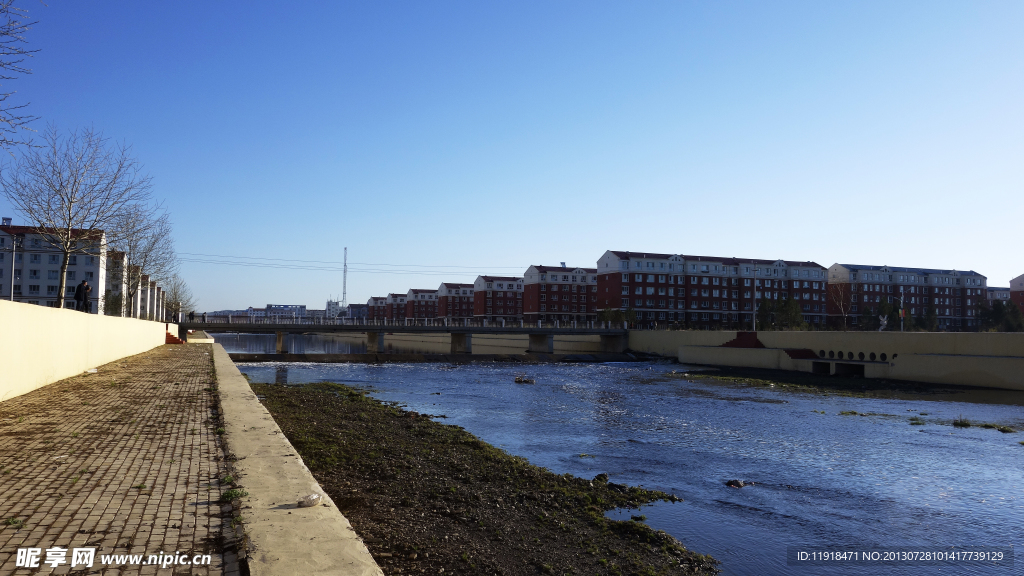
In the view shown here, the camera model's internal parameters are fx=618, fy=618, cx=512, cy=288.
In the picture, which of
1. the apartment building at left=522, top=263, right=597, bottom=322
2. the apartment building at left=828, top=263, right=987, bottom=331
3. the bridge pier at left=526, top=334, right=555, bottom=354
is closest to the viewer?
the bridge pier at left=526, top=334, right=555, bottom=354

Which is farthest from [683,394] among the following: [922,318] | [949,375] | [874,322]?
[922,318]

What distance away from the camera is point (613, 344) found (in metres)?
83.3

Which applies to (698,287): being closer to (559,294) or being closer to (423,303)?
(559,294)

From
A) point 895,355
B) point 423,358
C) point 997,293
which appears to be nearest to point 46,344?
point 895,355

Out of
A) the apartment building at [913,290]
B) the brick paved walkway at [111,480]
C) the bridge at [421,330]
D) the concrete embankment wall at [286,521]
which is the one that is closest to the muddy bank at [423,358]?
the bridge at [421,330]

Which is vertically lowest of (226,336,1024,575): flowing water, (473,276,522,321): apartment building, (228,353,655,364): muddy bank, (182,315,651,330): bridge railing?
(228,353,655,364): muddy bank

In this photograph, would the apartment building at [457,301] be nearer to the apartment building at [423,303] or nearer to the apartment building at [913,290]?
the apartment building at [423,303]

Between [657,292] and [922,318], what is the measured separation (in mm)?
49071

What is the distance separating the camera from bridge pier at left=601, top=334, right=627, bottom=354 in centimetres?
8119

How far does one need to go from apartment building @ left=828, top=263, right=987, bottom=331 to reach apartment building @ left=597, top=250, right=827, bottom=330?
481 centimetres

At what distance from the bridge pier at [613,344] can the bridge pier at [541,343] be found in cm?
785

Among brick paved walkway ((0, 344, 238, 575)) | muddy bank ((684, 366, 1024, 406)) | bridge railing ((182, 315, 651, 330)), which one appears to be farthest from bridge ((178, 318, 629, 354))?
brick paved walkway ((0, 344, 238, 575))

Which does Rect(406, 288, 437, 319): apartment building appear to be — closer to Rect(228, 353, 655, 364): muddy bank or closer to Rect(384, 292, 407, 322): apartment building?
Rect(384, 292, 407, 322): apartment building

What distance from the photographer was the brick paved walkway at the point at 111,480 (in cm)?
464
